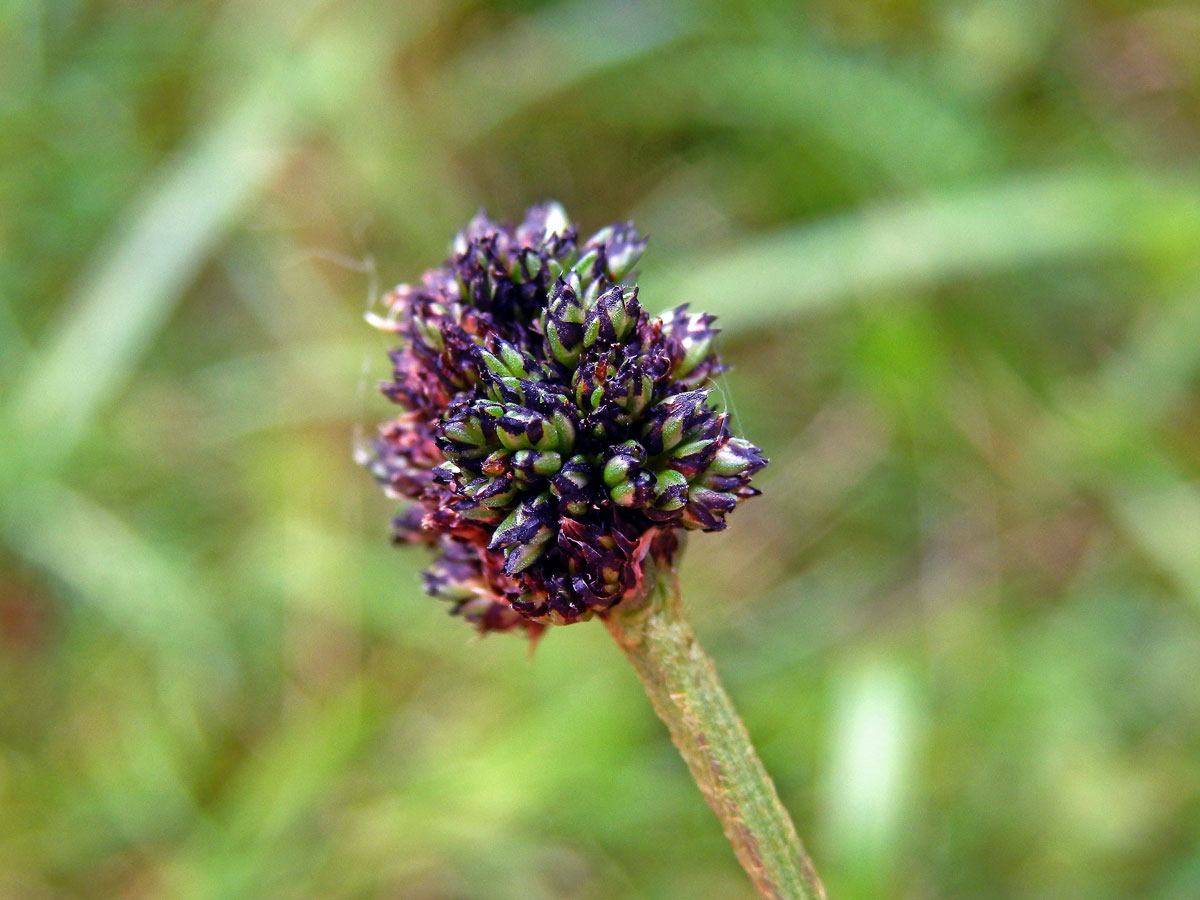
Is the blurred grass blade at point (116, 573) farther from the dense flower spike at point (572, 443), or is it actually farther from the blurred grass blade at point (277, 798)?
the dense flower spike at point (572, 443)

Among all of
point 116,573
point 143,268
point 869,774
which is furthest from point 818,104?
point 116,573

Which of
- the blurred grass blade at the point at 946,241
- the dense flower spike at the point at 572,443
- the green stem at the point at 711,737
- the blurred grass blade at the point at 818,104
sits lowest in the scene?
the green stem at the point at 711,737

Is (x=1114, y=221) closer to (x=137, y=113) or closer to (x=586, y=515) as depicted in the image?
(x=586, y=515)

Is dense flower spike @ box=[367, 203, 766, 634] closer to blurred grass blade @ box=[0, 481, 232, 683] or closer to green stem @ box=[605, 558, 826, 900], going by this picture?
green stem @ box=[605, 558, 826, 900]

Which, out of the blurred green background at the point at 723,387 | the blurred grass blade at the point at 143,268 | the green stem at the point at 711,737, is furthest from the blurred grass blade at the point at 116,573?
the green stem at the point at 711,737

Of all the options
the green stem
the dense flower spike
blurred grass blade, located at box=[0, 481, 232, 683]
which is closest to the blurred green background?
blurred grass blade, located at box=[0, 481, 232, 683]
